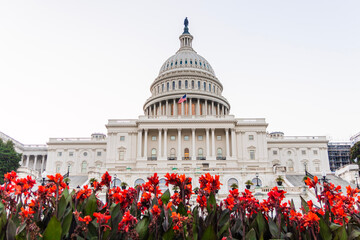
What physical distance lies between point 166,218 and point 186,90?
82.7 metres

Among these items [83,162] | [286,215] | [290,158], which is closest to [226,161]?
[290,158]

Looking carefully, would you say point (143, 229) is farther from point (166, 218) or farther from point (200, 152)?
point (200, 152)

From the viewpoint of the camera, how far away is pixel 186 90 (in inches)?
3445

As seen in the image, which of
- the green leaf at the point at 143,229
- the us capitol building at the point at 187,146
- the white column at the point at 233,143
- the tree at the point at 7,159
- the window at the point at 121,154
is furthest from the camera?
the window at the point at 121,154

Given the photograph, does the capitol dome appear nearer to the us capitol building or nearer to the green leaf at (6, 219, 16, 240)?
the us capitol building

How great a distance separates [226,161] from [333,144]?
5969 cm

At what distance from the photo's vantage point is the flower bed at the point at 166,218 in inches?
188

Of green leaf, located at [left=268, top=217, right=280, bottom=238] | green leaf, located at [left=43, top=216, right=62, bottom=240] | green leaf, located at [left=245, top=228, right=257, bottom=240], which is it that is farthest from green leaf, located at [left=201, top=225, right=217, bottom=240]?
green leaf, located at [left=43, top=216, right=62, bottom=240]

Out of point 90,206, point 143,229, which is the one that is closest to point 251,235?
point 143,229

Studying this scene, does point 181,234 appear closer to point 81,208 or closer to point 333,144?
point 81,208

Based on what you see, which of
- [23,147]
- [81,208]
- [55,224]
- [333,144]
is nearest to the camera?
[55,224]

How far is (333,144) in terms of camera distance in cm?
10725

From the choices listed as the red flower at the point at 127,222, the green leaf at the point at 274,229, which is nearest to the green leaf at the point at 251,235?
the green leaf at the point at 274,229

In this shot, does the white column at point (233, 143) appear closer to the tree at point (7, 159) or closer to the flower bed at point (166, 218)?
the tree at point (7, 159)
